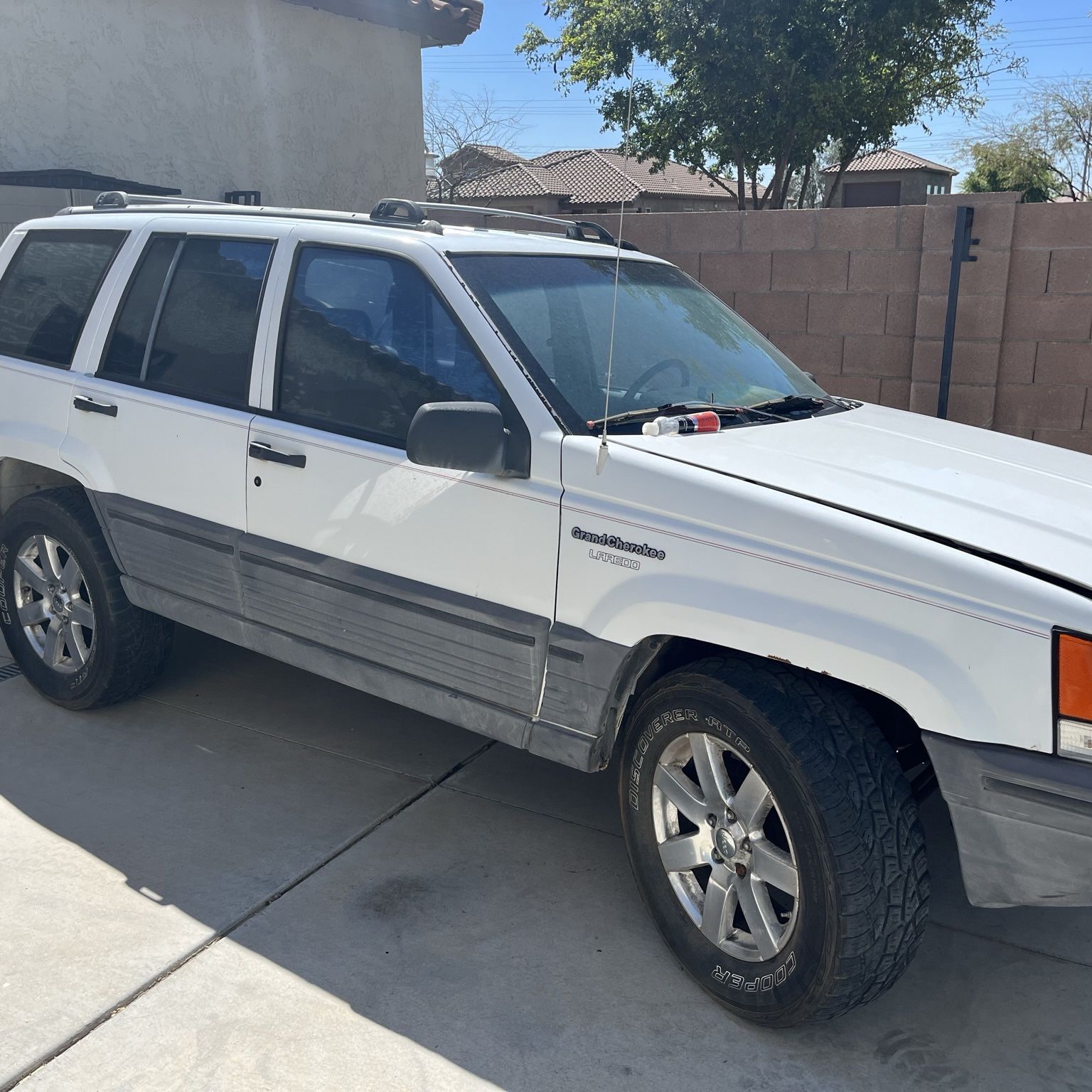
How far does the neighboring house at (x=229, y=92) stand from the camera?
9.84 m

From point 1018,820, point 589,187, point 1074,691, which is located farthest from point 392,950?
point 589,187

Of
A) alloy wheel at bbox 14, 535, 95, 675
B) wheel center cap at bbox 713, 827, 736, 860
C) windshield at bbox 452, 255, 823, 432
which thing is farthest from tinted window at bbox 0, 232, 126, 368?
wheel center cap at bbox 713, 827, 736, 860

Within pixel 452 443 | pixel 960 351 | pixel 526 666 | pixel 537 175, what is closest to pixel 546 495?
pixel 452 443

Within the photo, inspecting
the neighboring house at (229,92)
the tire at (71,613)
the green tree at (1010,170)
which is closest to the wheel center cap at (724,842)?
the tire at (71,613)

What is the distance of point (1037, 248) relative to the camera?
22.6ft

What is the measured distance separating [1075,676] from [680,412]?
1.42 m

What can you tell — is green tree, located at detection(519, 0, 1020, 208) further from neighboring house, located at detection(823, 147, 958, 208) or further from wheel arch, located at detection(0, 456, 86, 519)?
neighboring house, located at detection(823, 147, 958, 208)

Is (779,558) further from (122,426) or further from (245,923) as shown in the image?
(122,426)

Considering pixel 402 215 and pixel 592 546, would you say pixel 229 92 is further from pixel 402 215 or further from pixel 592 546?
pixel 592 546

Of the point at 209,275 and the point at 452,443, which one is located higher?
the point at 209,275

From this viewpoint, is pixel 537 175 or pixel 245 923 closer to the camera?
pixel 245 923

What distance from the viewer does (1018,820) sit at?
2.48m

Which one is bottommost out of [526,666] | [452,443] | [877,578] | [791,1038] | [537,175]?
[791,1038]

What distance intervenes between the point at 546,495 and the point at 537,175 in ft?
157
